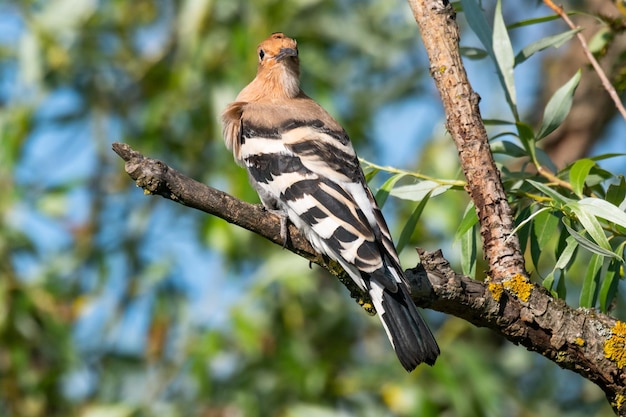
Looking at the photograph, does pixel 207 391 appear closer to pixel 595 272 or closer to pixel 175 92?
pixel 175 92

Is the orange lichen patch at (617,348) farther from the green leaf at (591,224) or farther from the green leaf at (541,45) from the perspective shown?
the green leaf at (541,45)

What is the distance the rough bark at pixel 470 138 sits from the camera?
1.89 metres

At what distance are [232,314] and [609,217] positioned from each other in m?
2.07

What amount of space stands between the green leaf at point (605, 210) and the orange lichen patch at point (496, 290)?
9.2 inches

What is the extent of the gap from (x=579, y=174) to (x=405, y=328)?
50 centimetres

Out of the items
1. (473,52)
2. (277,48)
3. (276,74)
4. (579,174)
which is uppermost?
(277,48)

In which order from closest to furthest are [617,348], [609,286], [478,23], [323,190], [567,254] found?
[617,348]
[567,254]
[609,286]
[478,23]
[323,190]

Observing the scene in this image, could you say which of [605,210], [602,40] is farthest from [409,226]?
[602,40]

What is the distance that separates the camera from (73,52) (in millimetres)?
4266

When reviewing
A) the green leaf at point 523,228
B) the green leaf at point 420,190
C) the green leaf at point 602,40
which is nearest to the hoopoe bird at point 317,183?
the green leaf at point 420,190

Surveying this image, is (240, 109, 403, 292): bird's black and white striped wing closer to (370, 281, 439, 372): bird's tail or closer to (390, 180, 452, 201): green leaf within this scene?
(370, 281, 439, 372): bird's tail

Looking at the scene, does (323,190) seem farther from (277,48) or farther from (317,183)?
(277,48)

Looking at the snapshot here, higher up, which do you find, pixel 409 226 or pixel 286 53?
pixel 286 53

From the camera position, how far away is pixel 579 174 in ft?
6.40
